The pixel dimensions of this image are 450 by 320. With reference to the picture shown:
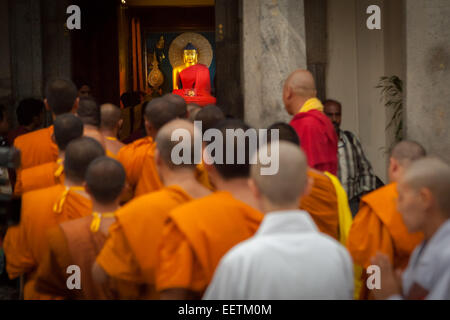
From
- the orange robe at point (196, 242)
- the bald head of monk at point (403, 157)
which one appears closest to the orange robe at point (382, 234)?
the bald head of monk at point (403, 157)

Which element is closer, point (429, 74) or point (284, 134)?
point (284, 134)

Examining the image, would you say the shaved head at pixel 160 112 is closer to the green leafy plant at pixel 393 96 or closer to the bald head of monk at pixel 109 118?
the bald head of monk at pixel 109 118

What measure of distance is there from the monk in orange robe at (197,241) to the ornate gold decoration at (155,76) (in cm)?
1698

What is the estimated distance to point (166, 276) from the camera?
324 centimetres

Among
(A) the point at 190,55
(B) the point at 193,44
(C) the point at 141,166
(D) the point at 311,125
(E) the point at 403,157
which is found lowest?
(C) the point at 141,166

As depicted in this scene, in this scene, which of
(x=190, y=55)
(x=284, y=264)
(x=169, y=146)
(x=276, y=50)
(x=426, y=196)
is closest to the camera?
(x=284, y=264)

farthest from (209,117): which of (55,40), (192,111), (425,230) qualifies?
(55,40)

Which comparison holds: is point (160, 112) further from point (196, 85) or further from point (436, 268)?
point (196, 85)

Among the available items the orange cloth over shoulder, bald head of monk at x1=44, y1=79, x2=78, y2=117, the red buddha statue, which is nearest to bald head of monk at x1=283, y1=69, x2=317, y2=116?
the orange cloth over shoulder

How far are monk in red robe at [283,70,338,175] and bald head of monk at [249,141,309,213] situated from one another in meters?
3.03

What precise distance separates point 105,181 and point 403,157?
5.57 feet

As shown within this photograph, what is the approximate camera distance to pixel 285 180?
289cm

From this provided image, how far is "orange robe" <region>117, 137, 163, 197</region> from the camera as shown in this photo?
18.3 ft

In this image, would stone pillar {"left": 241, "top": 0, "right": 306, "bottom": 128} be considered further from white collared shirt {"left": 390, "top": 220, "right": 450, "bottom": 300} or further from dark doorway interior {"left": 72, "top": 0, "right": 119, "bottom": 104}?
dark doorway interior {"left": 72, "top": 0, "right": 119, "bottom": 104}
